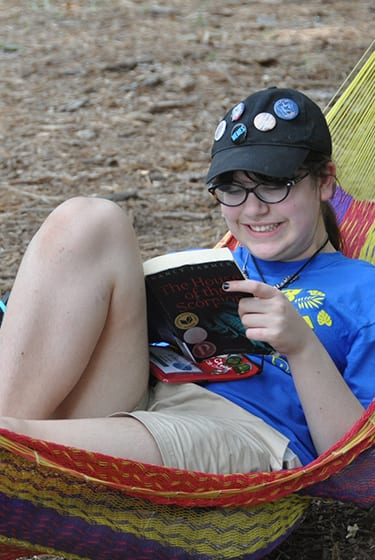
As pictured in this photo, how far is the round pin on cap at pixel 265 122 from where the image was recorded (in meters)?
1.77

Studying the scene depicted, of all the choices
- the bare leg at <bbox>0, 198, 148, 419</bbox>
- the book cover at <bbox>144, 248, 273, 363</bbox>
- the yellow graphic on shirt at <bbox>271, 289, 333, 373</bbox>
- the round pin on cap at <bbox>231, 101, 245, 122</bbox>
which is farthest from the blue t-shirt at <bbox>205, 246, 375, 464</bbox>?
the round pin on cap at <bbox>231, 101, 245, 122</bbox>

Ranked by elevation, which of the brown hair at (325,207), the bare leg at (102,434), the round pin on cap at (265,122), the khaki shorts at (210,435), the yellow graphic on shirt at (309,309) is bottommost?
the khaki shorts at (210,435)

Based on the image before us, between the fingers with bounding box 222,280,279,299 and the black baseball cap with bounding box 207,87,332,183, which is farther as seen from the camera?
the black baseball cap with bounding box 207,87,332,183

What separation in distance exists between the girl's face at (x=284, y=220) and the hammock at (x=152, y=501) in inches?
17.6

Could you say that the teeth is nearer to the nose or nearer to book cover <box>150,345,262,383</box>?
the nose

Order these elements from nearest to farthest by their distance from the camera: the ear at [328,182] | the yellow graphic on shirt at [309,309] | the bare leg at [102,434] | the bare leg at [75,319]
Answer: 1. the bare leg at [102,434]
2. the bare leg at [75,319]
3. the yellow graphic on shirt at [309,309]
4. the ear at [328,182]

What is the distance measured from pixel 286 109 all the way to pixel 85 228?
478mm

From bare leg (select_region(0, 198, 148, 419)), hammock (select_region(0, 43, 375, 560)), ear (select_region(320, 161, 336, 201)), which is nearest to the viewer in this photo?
hammock (select_region(0, 43, 375, 560))

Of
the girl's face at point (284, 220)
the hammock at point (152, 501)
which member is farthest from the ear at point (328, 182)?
the hammock at point (152, 501)

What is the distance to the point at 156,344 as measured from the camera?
1.91 meters

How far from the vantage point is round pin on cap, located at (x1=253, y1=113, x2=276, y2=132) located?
1.77 metres

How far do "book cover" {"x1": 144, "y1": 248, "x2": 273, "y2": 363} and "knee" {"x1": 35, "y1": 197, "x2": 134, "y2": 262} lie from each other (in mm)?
84

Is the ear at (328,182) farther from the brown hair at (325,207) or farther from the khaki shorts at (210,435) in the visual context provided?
Result: the khaki shorts at (210,435)

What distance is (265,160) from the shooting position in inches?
68.3
